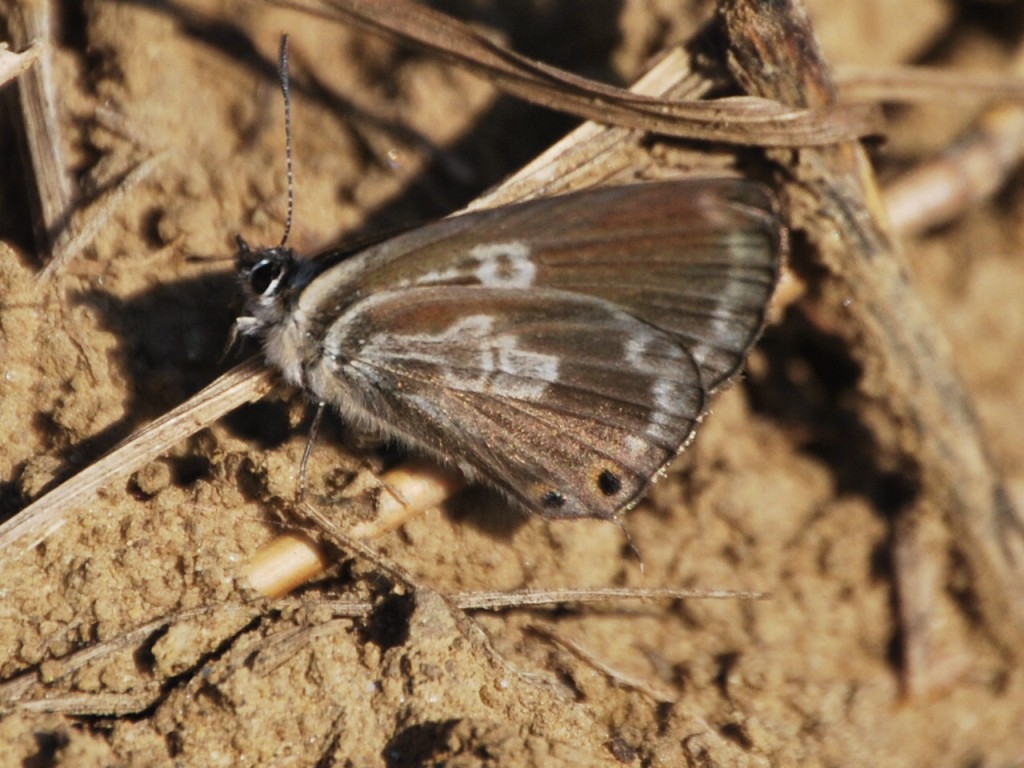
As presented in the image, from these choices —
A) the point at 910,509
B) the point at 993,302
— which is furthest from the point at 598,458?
the point at 993,302

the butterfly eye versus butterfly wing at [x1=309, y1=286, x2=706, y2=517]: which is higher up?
the butterfly eye

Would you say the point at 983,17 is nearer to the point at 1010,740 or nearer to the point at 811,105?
the point at 811,105

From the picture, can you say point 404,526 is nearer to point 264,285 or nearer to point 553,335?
point 553,335

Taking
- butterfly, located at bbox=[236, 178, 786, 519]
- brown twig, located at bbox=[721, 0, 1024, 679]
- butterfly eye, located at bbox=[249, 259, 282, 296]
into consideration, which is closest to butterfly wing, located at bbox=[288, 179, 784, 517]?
butterfly, located at bbox=[236, 178, 786, 519]

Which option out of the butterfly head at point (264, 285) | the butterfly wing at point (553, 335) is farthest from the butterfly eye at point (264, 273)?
the butterfly wing at point (553, 335)

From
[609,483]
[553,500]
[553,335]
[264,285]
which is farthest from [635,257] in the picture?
[264,285]

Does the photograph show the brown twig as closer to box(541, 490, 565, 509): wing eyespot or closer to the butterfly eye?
box(541, 490, 565, 509): wing eyespot
